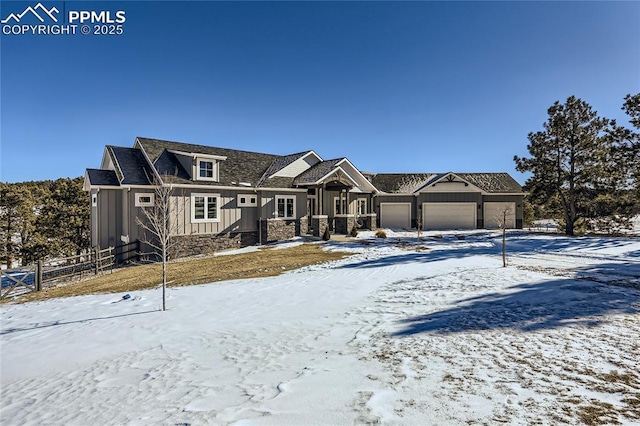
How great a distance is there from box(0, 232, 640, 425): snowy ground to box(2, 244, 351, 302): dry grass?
196 cm

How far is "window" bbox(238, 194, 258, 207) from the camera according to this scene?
2194cm

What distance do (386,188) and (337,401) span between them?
30352 millimetres

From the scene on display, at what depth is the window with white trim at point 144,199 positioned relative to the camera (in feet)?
60.0

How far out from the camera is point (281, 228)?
23.4 metres

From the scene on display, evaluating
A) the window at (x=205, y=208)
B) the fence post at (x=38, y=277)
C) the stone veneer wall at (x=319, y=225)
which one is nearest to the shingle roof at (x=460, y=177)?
the stone veneer wall at (x=319, y=225)

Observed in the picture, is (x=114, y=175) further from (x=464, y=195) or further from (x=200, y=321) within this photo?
(x=464, y=195)

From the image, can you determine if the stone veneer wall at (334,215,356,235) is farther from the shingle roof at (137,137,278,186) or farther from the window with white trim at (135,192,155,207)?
the window with white trim at (135,192,155,207)

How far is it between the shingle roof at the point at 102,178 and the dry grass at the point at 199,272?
6.19 meters

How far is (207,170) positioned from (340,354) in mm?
18446

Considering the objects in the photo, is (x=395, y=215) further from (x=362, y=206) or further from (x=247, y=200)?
(x=247, y=200)

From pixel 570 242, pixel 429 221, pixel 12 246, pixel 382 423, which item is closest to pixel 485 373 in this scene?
pixel 382 423

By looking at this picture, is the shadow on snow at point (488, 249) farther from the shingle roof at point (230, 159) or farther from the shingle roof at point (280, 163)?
the shingle roof at point (230, 159)

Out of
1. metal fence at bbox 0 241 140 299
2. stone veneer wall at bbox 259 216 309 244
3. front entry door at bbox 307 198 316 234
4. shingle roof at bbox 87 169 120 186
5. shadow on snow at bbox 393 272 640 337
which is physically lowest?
metal fence at bbox 0 241 140 299

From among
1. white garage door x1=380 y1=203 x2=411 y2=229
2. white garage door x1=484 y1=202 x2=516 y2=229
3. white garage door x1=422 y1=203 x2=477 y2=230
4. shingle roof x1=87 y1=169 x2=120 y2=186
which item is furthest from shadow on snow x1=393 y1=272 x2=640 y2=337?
white garage door x1=484 y1=202 x2=516 y2=229
